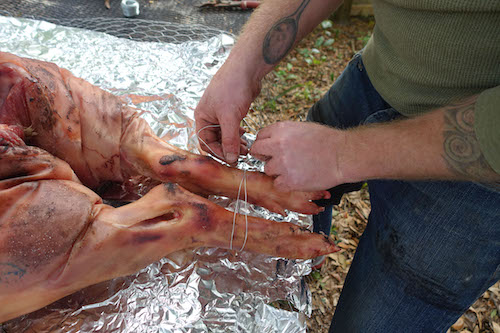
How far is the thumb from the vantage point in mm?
1405

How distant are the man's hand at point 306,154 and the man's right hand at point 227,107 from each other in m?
0.23

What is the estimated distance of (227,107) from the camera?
4.66 feet

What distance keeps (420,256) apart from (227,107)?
884mm

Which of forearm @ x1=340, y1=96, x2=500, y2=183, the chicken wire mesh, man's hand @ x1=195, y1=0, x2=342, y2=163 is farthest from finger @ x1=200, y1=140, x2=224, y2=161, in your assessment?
the chicken wire mesh

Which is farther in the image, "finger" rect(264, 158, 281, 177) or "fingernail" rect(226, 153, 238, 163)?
"fingernail" rect(226, 153, 238, 163)

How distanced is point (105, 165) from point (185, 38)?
1.59m

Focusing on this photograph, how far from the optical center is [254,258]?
163 cm

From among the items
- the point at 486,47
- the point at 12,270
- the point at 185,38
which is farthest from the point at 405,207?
the point at 185,38

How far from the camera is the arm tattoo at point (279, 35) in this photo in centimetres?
151

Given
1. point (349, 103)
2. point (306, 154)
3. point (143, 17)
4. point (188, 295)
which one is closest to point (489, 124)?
point (306, 154)

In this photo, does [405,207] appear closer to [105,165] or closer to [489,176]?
[489,176]

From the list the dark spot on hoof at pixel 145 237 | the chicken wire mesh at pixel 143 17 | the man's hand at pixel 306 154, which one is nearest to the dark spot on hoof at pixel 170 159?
the dark spot on hoof at pixel 145 237

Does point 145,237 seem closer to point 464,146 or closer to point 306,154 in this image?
point 306,154

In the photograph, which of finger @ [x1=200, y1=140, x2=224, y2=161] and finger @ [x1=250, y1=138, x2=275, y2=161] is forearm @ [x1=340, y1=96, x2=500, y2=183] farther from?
finger @ [x1=200, y1=140, x2=224, y2=161]
